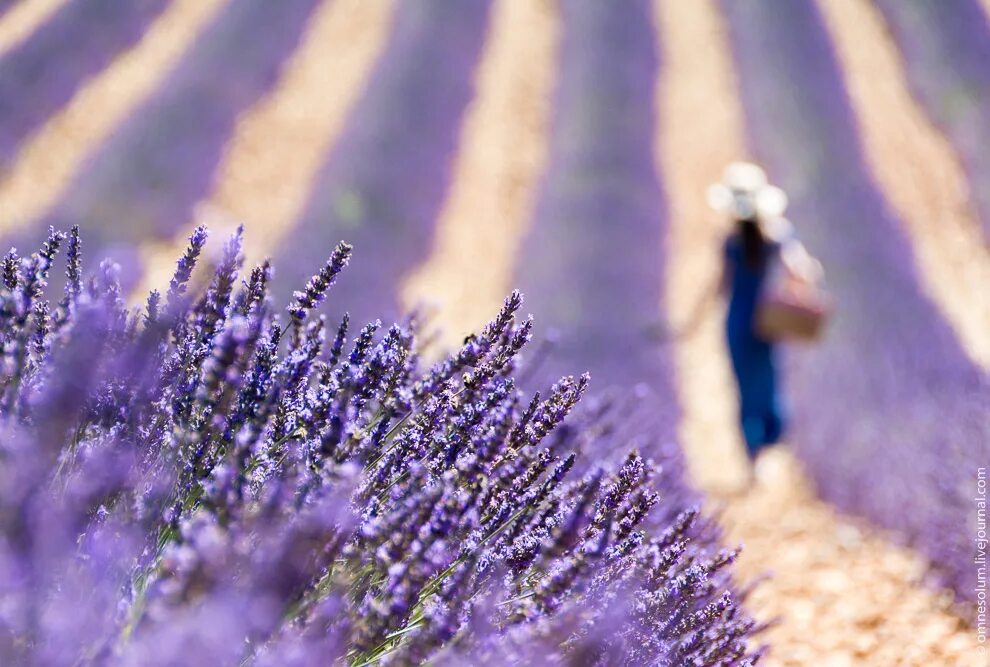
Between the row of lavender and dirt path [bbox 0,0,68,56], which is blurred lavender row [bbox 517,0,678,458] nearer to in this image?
the row of lavender

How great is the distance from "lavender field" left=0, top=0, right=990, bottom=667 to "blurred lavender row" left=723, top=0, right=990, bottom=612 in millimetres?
21

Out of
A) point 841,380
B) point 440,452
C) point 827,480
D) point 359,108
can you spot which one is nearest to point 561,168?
point 359,108

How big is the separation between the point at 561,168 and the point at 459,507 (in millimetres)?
5682

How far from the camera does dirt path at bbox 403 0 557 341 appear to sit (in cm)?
586

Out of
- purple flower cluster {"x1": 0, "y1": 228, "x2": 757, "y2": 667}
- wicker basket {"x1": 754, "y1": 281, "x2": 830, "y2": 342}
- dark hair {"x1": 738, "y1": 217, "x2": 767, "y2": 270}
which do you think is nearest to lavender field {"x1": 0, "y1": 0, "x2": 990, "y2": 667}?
purple flower cluster {"x1": 0, "y1": 228, "x2": 757, "y2": 667}

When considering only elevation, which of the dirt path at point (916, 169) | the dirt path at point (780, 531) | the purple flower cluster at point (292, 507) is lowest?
the purple flower cluster at point (292, 507)

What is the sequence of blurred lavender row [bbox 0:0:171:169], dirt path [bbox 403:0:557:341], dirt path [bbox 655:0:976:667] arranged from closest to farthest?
dirt path [bbox 655:0:976:667] → blurred lavender row [bbox 0:0:171:169] → dirt path [bbox 403:0:557:341]

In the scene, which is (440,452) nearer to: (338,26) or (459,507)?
(459,507)

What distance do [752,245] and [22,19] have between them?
4575 millimetres

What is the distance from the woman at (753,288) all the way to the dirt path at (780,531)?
20 cm

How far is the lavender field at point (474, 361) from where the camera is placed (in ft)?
2.68

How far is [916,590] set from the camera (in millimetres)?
2465

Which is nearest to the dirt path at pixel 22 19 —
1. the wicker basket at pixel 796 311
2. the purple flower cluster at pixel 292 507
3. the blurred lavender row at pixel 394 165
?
the blurred lavender row at pixel 394 165

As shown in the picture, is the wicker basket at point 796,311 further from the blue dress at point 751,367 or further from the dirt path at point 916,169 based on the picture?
the dirt path at point 916,169
